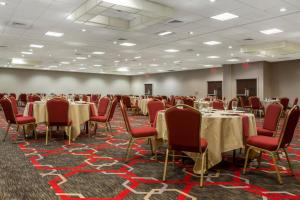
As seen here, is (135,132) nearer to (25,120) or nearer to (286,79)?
(25,120)

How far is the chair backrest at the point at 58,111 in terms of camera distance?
17.3 feet

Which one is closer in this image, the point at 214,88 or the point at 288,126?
the point at 288,126

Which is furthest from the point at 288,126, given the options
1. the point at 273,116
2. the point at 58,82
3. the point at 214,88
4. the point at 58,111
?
the point at 58,82

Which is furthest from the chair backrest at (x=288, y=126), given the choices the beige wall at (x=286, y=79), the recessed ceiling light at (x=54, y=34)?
the beige wall at (x=286, y=79)

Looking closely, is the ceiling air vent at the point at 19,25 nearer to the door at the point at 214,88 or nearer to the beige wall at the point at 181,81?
the door at the point at 214,88

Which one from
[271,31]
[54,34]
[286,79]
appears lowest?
[286,79]

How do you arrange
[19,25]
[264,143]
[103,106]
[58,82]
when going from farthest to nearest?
[58,82] → [19,25] → [103,106] → [264,143]

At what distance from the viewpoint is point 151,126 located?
4840mm

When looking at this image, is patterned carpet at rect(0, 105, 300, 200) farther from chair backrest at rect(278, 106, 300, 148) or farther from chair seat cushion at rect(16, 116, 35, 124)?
chair seat cushion at rect(16, 116, 35, 124)

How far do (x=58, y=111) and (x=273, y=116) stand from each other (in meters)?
3.99

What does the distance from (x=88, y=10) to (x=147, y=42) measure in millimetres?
4793

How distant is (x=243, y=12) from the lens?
6465 millimetres

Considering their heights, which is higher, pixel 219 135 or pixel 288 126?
pixel 288 126

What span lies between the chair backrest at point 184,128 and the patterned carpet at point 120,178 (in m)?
0.47
